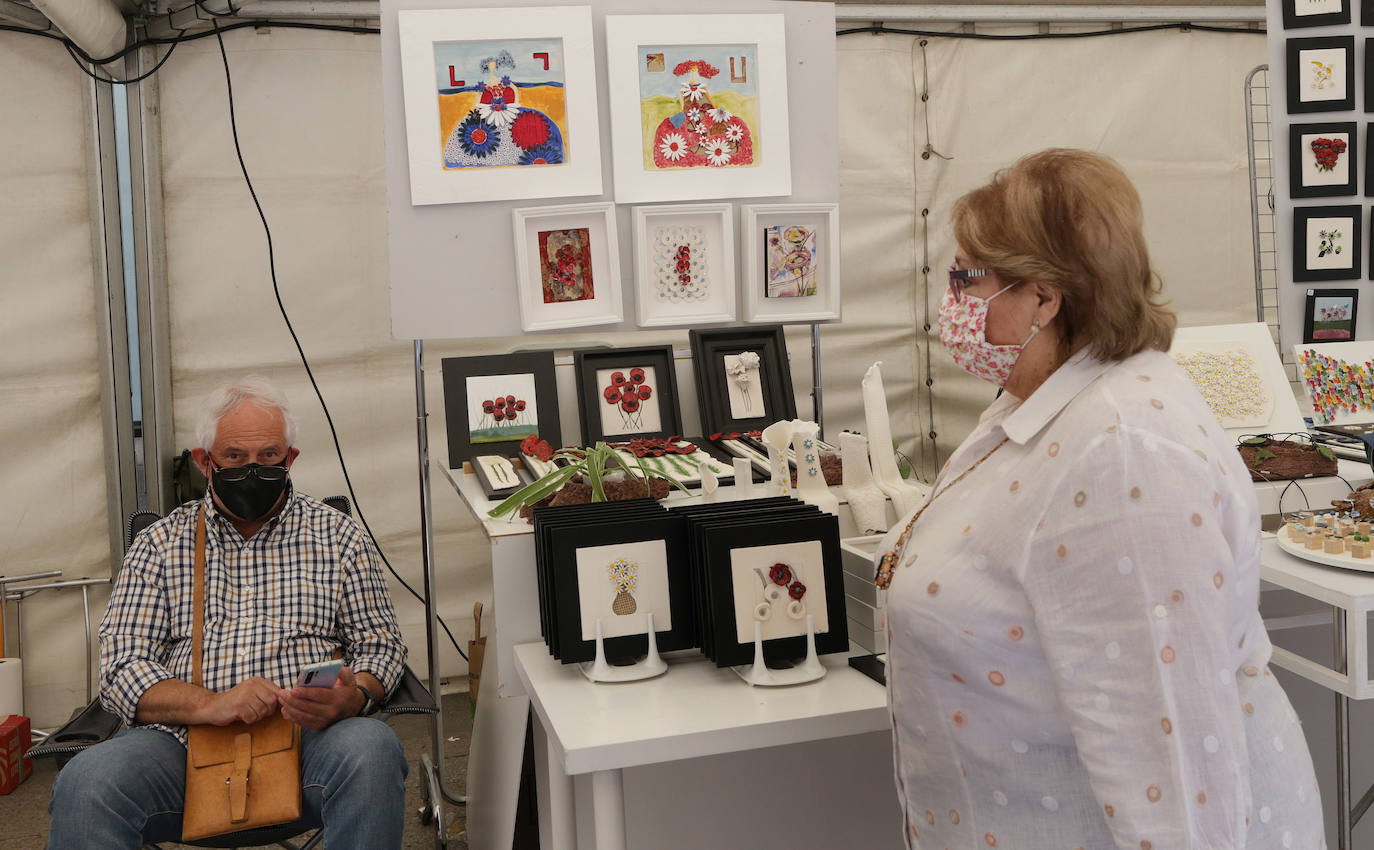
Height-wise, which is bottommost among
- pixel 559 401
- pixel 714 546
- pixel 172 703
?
pixel 172 703

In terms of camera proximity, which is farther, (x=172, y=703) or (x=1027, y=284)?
(x=172, y=703)

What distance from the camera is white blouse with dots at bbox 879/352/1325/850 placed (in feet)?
3.95

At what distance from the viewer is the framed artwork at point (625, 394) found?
3.09 metres

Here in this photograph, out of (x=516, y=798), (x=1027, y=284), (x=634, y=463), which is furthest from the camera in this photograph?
(x=634, y=463)

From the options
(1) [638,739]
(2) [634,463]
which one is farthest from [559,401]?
(1) [638,739]

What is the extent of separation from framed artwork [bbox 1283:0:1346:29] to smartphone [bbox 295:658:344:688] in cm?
300

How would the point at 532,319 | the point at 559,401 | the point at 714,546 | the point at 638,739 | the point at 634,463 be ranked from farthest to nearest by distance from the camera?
the point at 559,401 → the point at 532,319 → the point at 634,463 → the point at 714,546 → the point at 638,739

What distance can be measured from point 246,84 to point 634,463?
8.34ft

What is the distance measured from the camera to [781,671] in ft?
6.39

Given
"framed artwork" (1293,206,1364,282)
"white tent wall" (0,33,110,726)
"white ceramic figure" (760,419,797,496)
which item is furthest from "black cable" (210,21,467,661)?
"framed artwork" (1293,206,1364,282)

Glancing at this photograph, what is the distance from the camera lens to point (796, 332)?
4.68 metres

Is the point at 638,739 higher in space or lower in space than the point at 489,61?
lower

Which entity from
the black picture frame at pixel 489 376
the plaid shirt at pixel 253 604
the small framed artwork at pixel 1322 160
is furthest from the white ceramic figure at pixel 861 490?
the small framed artwork at pixel 1322 160

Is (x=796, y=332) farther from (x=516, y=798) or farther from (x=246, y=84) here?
(x=516, y=798)
